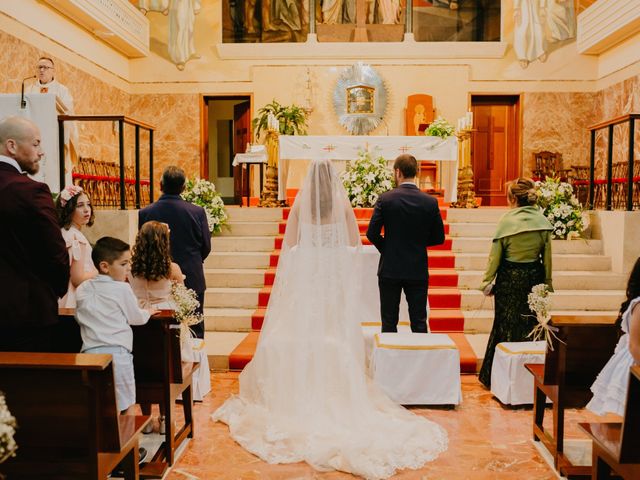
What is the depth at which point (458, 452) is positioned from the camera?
3.98 meters

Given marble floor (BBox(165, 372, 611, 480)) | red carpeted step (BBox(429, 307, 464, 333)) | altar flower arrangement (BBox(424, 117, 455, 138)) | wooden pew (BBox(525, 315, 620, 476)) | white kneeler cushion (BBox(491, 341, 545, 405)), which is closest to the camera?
marble floor (BBox(165, 372, 611, 480))

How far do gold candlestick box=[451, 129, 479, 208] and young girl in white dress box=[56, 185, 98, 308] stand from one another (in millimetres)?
6612

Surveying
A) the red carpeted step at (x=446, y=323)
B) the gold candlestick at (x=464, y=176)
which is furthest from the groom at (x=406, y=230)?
the gold candlestick at (x=464, y=176)

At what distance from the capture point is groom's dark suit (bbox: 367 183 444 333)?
501cm

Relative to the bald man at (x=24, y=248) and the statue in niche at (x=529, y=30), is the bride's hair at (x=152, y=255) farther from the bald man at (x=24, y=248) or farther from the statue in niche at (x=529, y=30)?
the statue in niche at (x=529, y=30)

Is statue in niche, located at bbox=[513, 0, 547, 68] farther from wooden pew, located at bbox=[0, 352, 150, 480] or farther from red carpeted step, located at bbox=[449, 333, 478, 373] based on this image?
wooden pew, located at bbox=[0, 352, 150, 480]

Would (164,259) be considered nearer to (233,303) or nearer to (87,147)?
(233,303)

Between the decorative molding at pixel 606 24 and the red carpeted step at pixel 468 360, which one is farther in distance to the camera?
the decorative molding at pixel 606 24

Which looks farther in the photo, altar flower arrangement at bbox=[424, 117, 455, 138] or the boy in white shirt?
altar flower arrangement at bbox=[424, 117, 455, 138]

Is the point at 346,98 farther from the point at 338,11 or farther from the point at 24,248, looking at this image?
the point at 24,248

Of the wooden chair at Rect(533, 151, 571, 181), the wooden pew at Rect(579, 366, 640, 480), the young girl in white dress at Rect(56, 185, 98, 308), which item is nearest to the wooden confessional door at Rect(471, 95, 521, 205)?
the wooden chair at Rect(533, 151, 571, 181)

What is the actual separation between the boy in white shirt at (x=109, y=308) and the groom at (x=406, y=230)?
2305 mm

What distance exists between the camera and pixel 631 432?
2660 millimetres

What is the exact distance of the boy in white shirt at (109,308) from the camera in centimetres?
325
